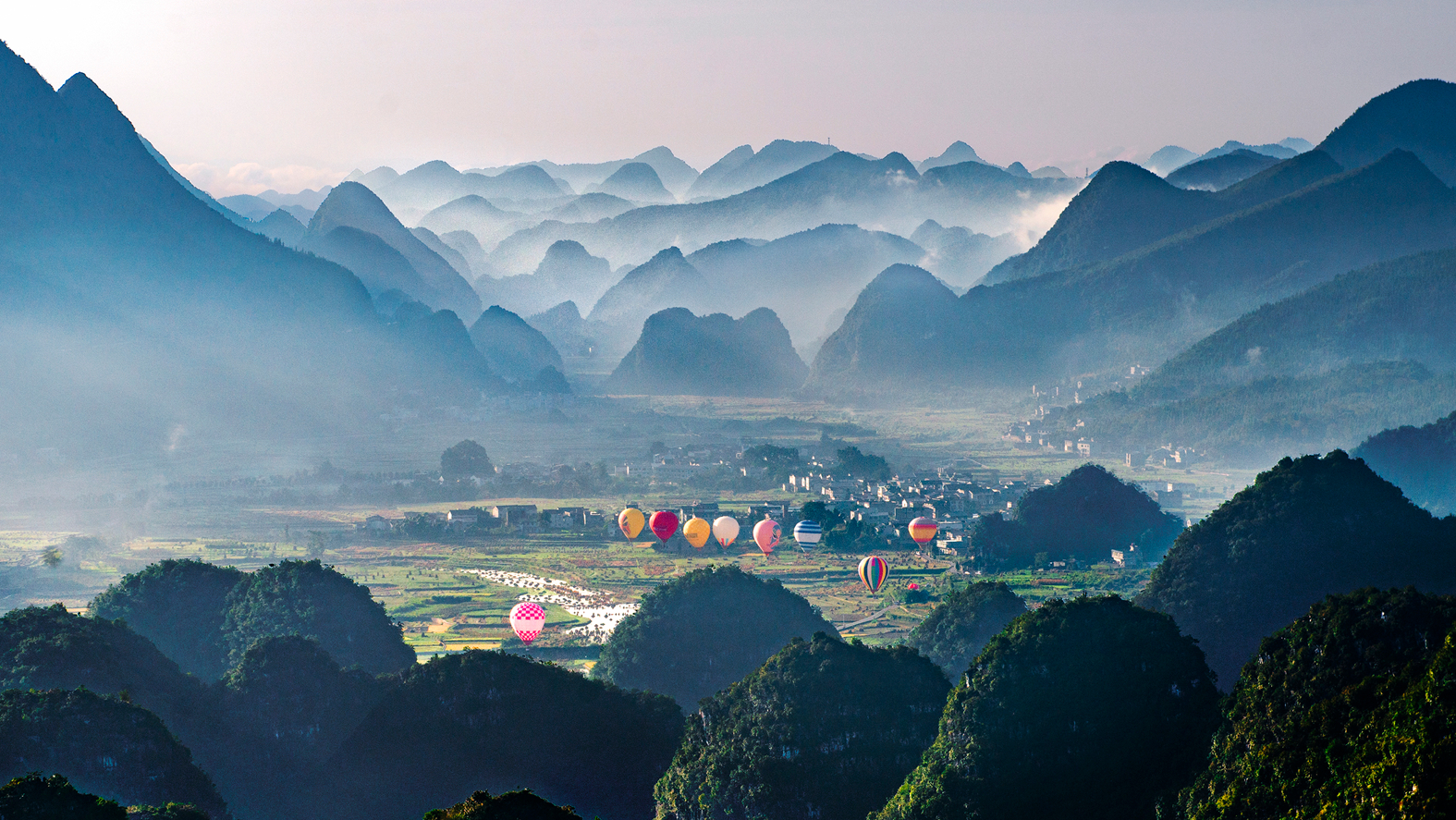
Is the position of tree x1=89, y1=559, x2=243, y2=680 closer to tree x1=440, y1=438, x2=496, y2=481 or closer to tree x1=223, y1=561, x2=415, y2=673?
tree x1=223, y1=561, x2=415, y2=673

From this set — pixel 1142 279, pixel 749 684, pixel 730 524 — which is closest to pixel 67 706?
pixel 749 684

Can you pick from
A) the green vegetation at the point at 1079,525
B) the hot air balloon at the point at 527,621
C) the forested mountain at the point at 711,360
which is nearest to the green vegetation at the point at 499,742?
the hot air balloon at the point at 527,621

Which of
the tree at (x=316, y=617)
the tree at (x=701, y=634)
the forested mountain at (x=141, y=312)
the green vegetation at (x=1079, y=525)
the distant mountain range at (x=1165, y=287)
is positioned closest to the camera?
the tree at (x=316, y=617)

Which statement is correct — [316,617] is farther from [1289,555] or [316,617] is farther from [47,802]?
[1289,555]

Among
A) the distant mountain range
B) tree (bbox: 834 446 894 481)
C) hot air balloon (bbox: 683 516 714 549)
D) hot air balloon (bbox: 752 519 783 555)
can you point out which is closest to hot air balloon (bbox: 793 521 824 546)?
hot air balloon (bbox: 752 519 783 555)

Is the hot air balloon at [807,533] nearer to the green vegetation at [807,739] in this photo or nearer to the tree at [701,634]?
the tree at [701,634]

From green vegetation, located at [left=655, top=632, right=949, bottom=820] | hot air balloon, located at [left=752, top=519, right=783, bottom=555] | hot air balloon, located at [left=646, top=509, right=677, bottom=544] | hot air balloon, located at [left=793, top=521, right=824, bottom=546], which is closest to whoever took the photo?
green vegetation, located at [left=655, top=632, right=949, bottom=820]
